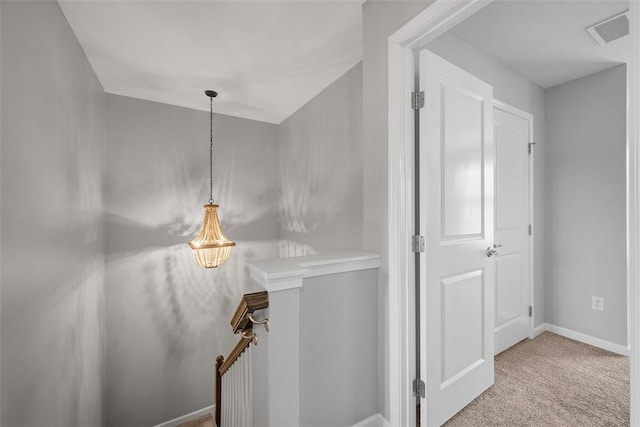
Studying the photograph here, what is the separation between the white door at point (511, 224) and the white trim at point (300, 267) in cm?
151

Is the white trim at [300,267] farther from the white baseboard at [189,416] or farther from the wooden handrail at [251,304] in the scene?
the white baseboard at [189,416]

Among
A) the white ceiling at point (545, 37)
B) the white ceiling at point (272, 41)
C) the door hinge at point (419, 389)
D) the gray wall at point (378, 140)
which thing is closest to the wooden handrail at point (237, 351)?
the gray wall at point (378, 140)

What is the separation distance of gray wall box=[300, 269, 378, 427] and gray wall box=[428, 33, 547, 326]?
182 centimetres

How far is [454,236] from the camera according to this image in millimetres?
1632

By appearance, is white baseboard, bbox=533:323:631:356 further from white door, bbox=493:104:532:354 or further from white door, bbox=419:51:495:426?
white door, bbox=419:51:495:426

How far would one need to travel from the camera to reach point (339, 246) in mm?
2678

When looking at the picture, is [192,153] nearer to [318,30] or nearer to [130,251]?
[130,251]

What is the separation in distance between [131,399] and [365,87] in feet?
12.7

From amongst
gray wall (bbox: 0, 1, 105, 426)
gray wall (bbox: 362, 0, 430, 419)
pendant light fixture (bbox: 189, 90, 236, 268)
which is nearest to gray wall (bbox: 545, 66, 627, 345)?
gray wall (bbox: 362, 0, 430, 419)

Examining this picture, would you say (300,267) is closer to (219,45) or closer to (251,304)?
(251,304)

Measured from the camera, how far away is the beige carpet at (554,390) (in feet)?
5.42

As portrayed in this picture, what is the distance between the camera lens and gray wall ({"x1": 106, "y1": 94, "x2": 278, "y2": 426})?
10.1 ft

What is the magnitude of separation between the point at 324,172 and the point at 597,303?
266cm

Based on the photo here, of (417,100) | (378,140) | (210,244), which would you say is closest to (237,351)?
(378,140)
